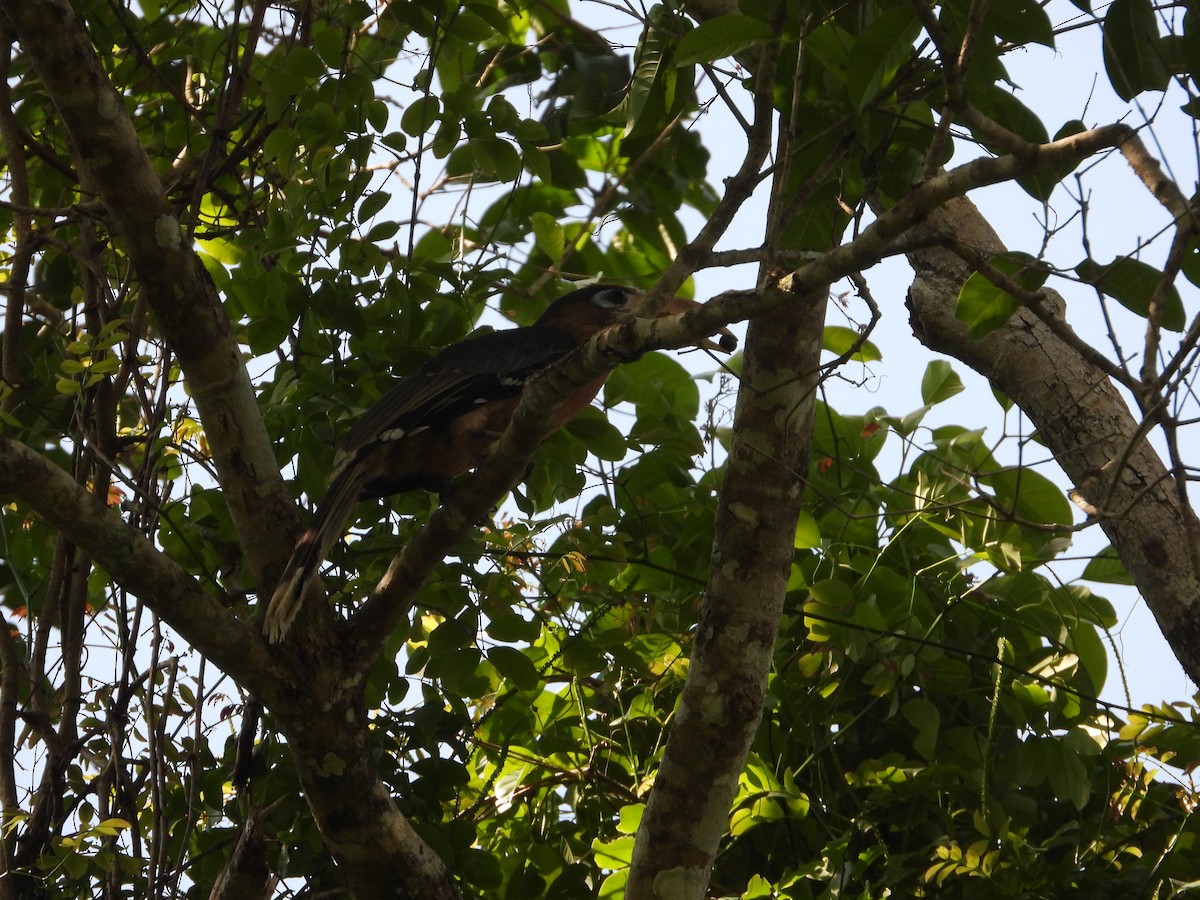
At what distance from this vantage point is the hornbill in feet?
9.95

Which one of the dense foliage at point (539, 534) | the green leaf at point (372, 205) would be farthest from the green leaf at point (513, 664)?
the green leaf at point (372, 205)

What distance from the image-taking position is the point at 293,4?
143 inches

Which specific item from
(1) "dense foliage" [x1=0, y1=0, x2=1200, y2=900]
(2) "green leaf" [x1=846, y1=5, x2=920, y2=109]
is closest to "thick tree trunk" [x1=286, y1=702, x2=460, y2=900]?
(1) "dense foliage" [x1=0, y1=0, x2=1200, y2=900]

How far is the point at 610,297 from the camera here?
3920 mm

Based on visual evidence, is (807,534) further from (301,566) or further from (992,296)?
(301,566)

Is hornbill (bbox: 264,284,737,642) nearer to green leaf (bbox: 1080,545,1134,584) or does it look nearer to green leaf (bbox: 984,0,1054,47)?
green leaf (bbox: 1080,545,1134,584)

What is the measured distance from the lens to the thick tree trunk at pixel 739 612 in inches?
98.5

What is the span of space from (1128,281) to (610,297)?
2.13m

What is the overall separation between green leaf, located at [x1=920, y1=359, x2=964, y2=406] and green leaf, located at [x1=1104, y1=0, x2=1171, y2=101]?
1594 mm

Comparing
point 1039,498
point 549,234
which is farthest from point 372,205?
point 1039,498

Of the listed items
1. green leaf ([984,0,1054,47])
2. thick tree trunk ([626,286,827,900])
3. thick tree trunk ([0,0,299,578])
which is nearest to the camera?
green leaf ([984,0,1054,47])

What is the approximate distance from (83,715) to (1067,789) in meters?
2.60

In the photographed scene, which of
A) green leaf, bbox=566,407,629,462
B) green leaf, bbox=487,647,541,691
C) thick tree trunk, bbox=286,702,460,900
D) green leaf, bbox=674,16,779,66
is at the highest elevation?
green leaf, bbox=674,16,779,66

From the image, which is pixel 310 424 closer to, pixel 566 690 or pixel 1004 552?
pixel 566 690
